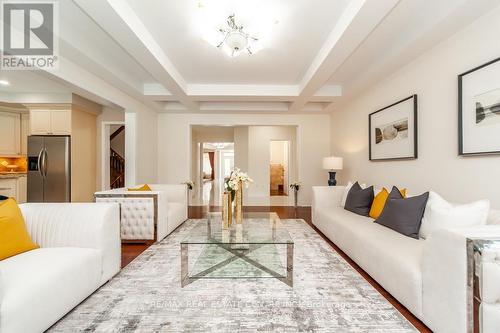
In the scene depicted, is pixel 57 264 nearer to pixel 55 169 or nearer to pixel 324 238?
pixel 324 238

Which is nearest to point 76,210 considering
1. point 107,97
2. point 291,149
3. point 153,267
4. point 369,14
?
point 153,267

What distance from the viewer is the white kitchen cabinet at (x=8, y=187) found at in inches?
199

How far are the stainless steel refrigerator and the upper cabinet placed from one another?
150mm

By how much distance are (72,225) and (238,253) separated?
160 cm

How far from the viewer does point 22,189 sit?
208 inches

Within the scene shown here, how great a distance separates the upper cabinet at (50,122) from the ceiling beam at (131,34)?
272 cm

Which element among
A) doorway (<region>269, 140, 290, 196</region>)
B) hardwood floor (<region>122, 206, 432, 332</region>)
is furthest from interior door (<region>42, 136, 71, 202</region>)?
doorway (<region>269, 140, 290, 196</region>)

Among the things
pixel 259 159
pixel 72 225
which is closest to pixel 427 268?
pixel 72 225

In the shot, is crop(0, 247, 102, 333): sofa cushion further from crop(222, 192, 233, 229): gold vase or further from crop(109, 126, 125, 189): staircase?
crop(109, 126, 125, 189): staircase

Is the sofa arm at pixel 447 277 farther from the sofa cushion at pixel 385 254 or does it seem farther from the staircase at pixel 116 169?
the staircase at pixel 116 169

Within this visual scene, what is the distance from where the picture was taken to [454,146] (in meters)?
2.52

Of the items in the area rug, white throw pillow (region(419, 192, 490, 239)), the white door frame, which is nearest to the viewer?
the area rug

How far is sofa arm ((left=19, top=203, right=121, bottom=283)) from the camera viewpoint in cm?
204

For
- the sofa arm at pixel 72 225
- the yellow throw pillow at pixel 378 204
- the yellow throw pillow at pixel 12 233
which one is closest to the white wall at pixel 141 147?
the sofa arm at pixel 72 225
